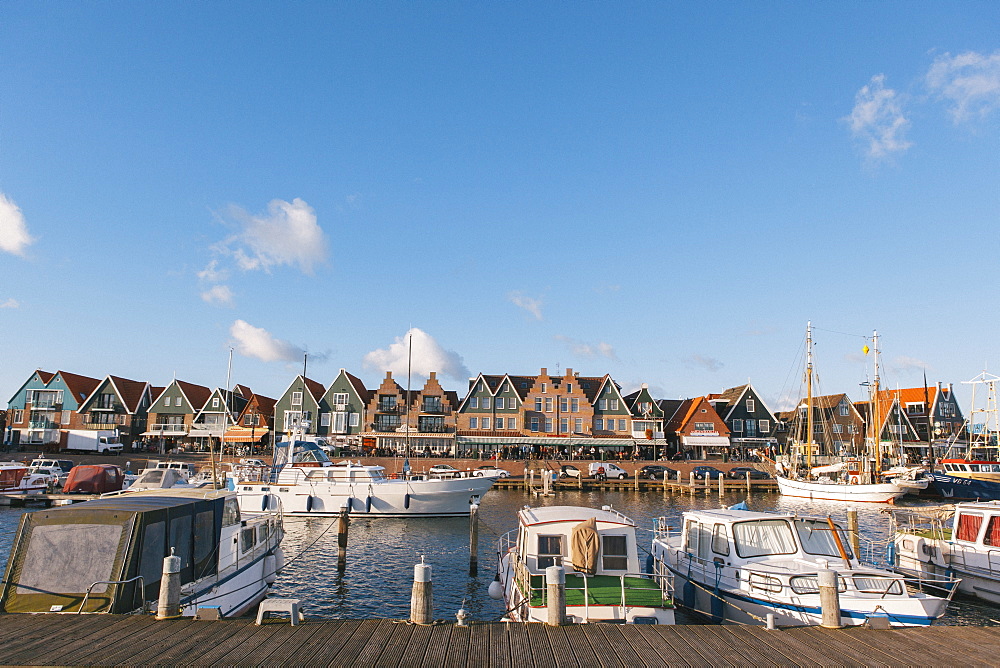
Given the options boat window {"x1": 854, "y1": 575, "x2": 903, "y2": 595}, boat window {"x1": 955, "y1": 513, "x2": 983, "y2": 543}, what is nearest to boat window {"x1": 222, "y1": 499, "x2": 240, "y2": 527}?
boat window {"x1": 854, "y1": 575, "x2": 903, "y2": 595}

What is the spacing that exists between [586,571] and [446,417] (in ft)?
205

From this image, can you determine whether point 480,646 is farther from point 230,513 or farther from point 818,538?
point 818,538

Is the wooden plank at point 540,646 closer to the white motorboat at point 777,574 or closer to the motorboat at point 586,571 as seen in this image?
the motorboat at point 586,571

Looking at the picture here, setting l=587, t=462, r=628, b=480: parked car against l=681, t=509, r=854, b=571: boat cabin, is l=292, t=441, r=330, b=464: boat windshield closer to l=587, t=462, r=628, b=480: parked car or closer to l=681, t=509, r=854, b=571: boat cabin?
l=681, t=509, r=854, b=571: boat cabin

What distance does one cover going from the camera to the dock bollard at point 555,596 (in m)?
11.6

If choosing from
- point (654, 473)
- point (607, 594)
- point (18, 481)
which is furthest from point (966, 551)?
point (18, 481)

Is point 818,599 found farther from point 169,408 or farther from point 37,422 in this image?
point 37,422

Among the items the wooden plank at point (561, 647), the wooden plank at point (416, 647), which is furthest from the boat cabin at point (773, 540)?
the wooden plank at point (416, 647)

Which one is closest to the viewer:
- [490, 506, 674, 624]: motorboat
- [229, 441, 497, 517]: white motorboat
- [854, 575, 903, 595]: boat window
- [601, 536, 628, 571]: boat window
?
[490, 506, 674, 624]: motorboat

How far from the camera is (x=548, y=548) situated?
656 inches

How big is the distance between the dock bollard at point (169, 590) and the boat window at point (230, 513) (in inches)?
239

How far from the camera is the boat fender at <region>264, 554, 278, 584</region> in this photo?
69.3 ft

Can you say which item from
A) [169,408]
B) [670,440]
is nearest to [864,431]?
[670,440]

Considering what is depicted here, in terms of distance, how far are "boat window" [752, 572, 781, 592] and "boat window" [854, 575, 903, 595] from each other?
1.73m
